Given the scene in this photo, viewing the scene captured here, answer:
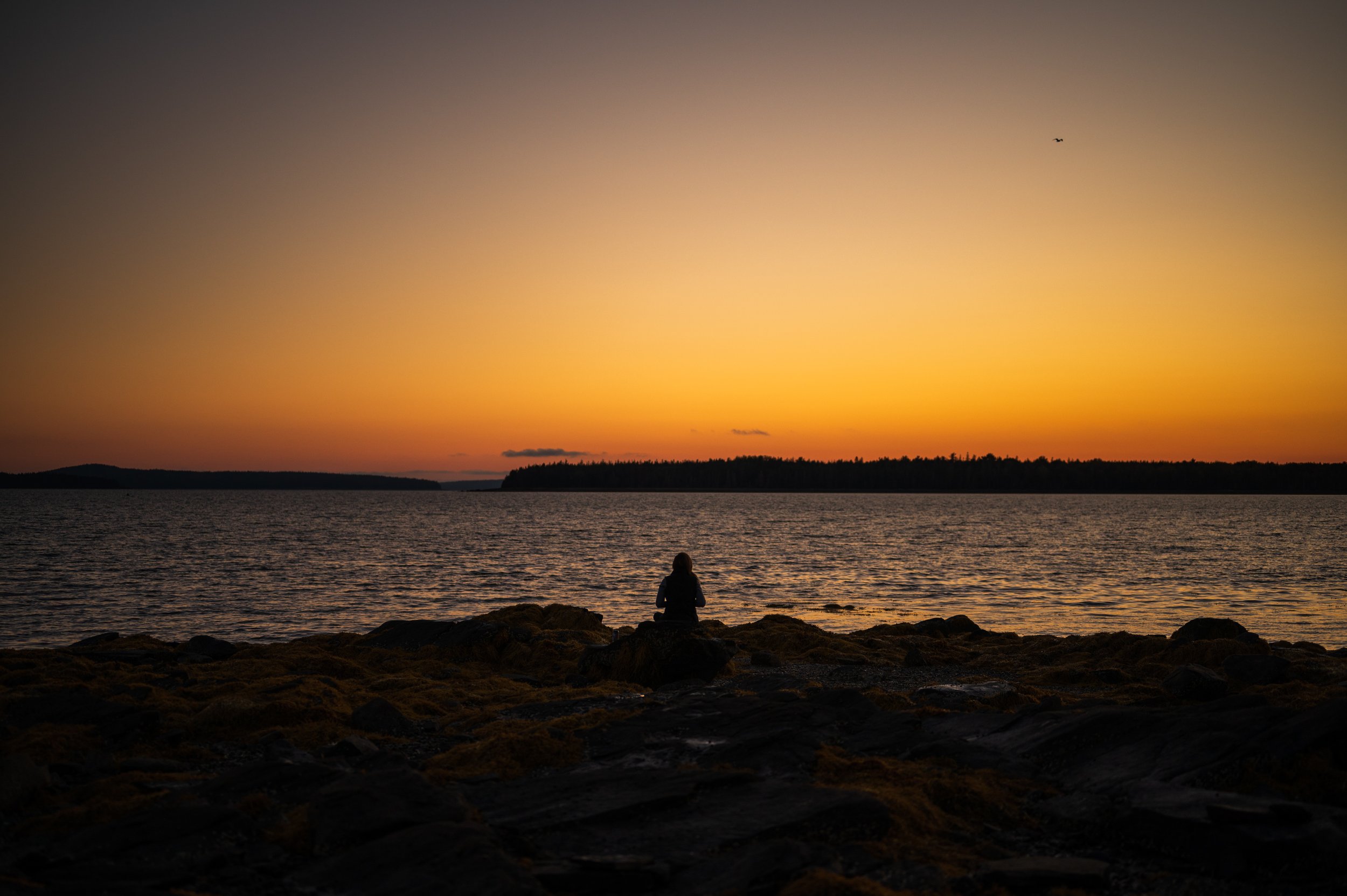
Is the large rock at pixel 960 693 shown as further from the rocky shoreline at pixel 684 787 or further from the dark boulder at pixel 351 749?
the dark boulder at pixel 351 749

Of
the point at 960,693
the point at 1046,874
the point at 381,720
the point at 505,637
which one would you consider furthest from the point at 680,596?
the point at 1046,874

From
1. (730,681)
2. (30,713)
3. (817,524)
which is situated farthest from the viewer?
(817,524)

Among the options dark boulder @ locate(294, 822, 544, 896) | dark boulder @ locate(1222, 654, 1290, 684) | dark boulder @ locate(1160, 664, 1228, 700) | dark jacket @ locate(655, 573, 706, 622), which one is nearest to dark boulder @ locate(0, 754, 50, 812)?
dark boulder @ locate(294, 822, 544, 896)

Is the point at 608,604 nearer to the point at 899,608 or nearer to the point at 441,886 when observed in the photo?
the point at 899,608

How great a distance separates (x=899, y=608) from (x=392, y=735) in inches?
1039

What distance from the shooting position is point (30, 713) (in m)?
12.8

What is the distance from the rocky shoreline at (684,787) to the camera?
744 cm

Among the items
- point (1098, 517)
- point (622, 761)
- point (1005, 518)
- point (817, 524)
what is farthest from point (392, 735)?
point (1098, 517)

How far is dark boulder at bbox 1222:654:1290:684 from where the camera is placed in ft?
47.6

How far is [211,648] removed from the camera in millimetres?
21359

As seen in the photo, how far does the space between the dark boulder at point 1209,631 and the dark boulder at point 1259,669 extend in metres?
4.22

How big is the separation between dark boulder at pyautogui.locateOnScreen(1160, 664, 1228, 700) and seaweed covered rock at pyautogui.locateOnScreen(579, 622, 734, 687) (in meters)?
8.33

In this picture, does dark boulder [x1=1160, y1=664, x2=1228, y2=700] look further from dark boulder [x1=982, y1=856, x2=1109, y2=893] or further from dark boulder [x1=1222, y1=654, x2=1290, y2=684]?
dark boulder [x1=982, y1=856, x2=1109, y2=893]

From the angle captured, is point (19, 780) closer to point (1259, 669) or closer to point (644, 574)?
point (1259, 669)
